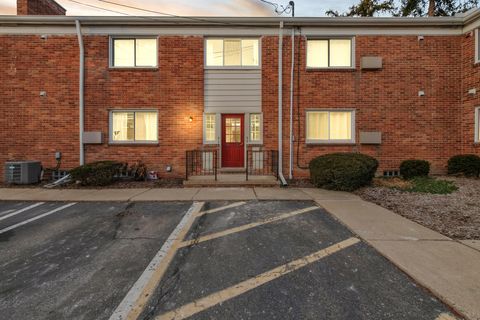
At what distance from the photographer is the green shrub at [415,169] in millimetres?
9734

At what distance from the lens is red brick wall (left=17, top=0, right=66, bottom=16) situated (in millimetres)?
10992

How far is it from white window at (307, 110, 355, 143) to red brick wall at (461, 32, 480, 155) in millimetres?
4467

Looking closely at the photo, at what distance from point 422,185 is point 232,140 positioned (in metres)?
6.89

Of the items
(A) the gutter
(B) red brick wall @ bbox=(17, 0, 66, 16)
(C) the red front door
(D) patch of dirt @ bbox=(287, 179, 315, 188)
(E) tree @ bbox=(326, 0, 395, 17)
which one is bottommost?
(D) patch of dirt @ bbox=(287, 179, 315, 188)

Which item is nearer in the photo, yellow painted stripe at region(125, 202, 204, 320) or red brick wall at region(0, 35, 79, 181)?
yellow painted stripe at region(125, 202, 204, 320)

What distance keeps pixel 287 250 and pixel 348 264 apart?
0.86 metres

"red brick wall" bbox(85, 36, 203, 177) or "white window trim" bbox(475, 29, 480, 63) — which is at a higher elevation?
"white window trim" bbox(475, 29, 480, 63)

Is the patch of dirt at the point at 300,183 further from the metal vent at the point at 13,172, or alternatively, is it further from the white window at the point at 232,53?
the metal vent at the point at 13,172

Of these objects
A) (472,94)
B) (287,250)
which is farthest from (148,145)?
(472,94)

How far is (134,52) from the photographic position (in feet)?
35.6

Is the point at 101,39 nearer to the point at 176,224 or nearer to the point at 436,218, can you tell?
the point at 176,224

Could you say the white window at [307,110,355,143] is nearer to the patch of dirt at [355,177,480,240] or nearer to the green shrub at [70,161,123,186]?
the patch of dirt at [355,177,480,240]

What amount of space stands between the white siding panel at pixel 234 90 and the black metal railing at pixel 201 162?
1.79 m

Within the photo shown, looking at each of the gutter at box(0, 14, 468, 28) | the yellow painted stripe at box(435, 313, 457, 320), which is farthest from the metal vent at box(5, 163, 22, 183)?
the yellow painted stripe at box(435, 313, 457, 320)
